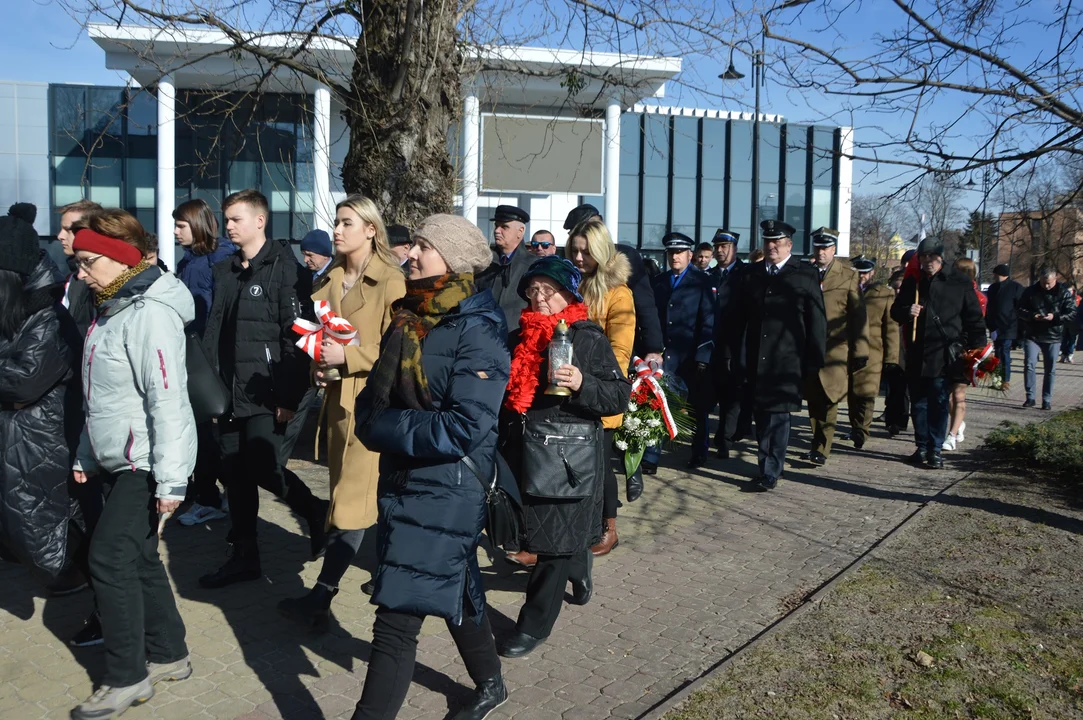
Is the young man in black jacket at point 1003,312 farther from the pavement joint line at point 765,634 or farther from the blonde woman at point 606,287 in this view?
the blonde woman at point 606,287

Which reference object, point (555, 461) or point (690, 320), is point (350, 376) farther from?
point (690, 320)

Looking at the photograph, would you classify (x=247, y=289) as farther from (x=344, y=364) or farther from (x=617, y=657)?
(x=617, y=657)

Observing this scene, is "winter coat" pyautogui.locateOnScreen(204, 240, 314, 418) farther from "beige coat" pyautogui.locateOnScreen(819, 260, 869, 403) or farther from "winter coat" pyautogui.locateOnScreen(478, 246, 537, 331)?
"beige coat" pyautogui.locateOnScreen(819, 260, 869, 403)

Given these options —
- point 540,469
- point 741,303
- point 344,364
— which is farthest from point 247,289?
point 741,303

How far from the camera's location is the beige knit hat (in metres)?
3.67

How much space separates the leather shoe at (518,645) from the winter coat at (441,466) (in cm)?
109

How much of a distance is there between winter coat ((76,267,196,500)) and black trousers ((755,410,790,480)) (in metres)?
5.39

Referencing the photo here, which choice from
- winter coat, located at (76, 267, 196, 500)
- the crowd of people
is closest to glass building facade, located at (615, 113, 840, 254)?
the crowd of people

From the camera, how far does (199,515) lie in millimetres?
6848

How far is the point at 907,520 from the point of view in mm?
7211

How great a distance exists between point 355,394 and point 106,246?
1416 mm

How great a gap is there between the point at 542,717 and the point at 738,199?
4448 centimetres

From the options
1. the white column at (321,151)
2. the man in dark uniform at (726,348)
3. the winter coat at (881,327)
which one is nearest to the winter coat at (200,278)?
the white column at (321,151)

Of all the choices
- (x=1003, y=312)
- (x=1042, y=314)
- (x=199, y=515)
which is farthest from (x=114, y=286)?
(x=1003, y=312)
